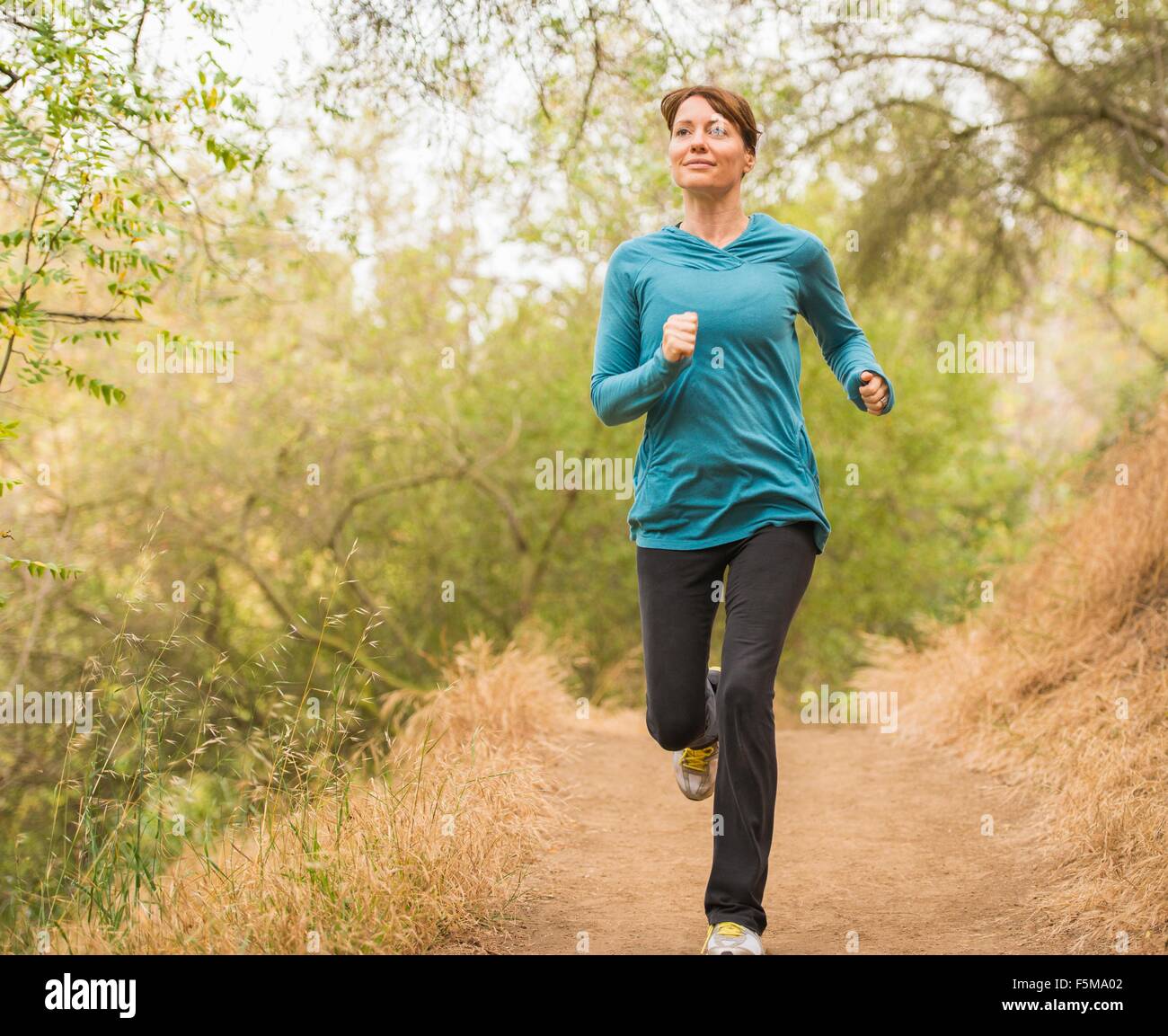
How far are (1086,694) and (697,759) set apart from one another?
2.83 meters

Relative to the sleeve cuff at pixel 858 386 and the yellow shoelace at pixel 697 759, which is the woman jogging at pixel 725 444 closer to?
the sleeve cuff at pixel 858 386

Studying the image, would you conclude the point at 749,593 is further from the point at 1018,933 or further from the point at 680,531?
the point at 1018,933

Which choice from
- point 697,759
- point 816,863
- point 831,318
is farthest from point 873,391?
point 816,863

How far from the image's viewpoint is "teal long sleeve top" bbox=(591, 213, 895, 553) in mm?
3084

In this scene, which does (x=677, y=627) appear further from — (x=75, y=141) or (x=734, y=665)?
(x=75, y=141)

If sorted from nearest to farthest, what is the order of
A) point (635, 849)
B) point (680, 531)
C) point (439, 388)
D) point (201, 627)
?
point (680, 531), point (635, 849), point (201, 627), point (439, 388)

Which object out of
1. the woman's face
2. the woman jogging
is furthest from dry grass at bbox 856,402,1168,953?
the woman's face

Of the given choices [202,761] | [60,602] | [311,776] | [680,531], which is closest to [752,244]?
[680,531]

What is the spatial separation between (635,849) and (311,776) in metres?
1.33
